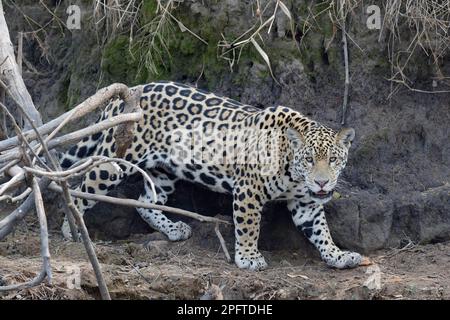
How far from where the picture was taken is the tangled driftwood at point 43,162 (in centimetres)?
620

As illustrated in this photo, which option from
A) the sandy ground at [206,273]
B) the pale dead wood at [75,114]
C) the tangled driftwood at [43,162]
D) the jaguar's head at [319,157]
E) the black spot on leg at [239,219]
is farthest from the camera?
the black spot on leg at [239,219]

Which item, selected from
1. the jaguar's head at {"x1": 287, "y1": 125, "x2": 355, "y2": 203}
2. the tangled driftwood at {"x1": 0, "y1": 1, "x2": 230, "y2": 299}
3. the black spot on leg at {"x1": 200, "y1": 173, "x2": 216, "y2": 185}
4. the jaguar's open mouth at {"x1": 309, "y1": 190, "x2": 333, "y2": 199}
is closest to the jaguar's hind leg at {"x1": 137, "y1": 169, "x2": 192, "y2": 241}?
the black spot on leg at {"x1": 200, "y1": 173, "x2": 216, "y2": 185}

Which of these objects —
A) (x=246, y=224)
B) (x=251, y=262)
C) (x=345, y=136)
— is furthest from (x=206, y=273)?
(x=345, y=136)

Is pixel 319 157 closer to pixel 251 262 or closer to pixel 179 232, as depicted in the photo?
pixel 251 262

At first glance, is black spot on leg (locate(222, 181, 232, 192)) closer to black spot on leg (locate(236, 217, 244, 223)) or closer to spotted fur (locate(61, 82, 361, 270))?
spotted fur (locate(61, 82, 361, 270))

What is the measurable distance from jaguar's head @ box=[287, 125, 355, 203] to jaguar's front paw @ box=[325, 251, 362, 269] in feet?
1.45

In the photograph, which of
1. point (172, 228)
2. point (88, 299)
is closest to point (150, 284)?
point (88, 299)

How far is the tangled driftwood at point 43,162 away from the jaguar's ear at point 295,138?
1.39 metres

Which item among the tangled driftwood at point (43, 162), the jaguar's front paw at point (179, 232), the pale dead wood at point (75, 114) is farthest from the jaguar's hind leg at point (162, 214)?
the pale dead wood at point (75, 114)

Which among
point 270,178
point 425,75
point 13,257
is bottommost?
point 13,257

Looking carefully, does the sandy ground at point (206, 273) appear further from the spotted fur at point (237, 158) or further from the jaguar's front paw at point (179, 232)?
the spotted fur at point (237, 158)

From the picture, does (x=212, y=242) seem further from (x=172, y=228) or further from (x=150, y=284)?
(x=150, y=284)
